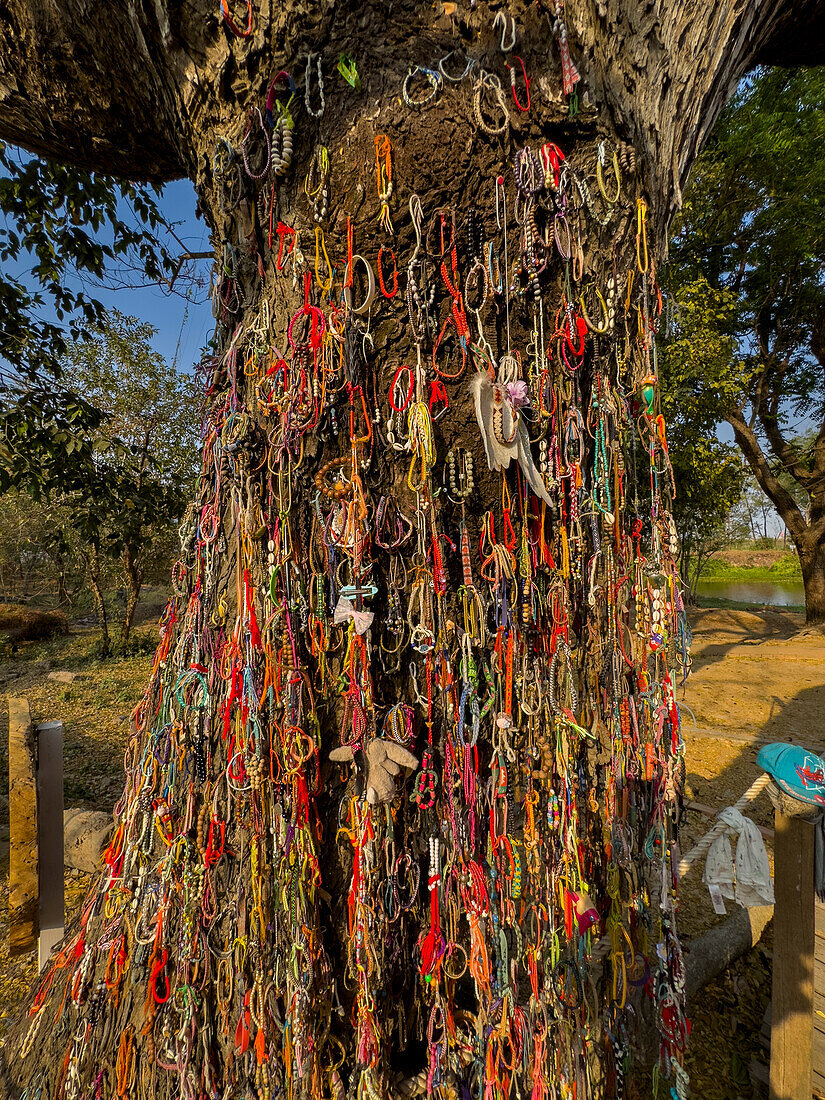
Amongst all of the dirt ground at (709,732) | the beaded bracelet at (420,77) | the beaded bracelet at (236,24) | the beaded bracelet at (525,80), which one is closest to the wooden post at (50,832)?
the dirt ground at (709,732)

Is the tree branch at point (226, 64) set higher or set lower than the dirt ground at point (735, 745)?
higher

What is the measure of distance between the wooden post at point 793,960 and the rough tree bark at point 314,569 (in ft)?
1.77

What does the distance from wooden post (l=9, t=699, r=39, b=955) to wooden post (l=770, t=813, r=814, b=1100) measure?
12.0 ft

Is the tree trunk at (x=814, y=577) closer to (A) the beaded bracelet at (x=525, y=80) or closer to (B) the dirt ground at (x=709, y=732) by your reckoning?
(B) the dirt ground at (x=709, y=732)

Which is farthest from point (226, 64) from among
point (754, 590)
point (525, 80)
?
point (754, 590)

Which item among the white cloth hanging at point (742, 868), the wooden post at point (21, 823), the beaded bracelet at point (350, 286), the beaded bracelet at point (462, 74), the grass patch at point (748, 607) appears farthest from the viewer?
the grass patch at point (748, 607)

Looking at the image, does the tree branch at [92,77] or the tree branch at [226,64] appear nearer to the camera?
the tree branch at [226,64]

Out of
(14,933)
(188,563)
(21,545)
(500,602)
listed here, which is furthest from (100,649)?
(500,602)

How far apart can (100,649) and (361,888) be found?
14.1 metres

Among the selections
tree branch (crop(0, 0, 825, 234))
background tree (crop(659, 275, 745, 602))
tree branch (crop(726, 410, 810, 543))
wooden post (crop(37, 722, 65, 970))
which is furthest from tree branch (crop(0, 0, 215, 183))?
tree branch (crop(726, 410, 810, 543))

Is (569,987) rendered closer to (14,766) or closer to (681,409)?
(14,766)

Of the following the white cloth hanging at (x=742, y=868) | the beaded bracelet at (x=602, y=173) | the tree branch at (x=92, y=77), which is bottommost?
the white cloth hanging at (x=742, y=868)

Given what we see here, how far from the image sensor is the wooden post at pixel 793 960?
77.9 inches

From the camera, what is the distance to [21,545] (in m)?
17.0
